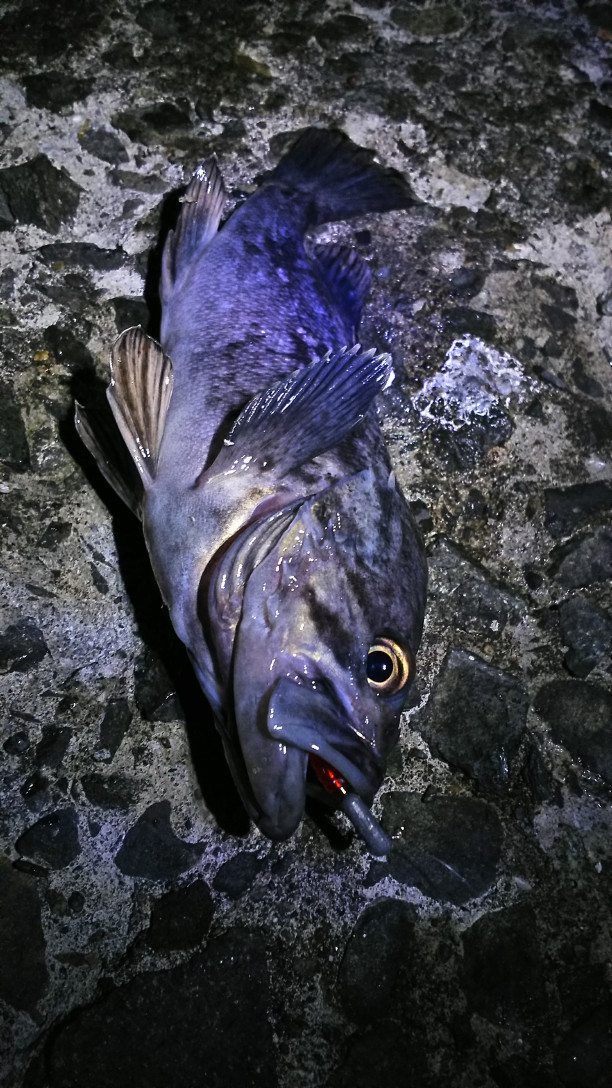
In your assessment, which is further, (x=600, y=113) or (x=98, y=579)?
(x=600, y=113)

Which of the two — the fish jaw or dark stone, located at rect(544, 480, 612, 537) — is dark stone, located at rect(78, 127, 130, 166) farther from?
the fish jaw

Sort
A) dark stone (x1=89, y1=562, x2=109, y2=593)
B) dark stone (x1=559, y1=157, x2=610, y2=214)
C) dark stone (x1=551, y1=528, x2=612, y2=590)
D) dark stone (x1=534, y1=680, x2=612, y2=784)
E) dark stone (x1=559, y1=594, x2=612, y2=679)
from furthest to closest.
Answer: dark stone (x1=559, y1=157, x2=610, y2=214) → dark stone (x1=551, y1=528, x2=612, y2=590) → dark stone (x1=559, y1=594, x2=612, y2=679) → dark stone (x1=534, y1=680, x2=612, y2=784) → dark stone (x1=89, y1=562, x2=109, y2=593)

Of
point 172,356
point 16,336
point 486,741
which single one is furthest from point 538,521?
point 16,336

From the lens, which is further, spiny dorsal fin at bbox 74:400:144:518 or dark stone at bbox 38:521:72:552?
dark stone at bbox 38:521:72:552

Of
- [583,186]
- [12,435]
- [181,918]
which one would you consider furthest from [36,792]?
[583,186]

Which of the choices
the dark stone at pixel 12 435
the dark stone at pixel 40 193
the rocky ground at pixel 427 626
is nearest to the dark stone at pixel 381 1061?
the rocky ground at pixel 427 626

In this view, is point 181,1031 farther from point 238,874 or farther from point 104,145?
point 104,145

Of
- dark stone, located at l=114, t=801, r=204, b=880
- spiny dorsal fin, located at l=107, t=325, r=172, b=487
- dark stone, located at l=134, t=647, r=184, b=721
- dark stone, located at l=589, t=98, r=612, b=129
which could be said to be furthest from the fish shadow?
dark stone, located at l=589, t=98, r=612, b=129
